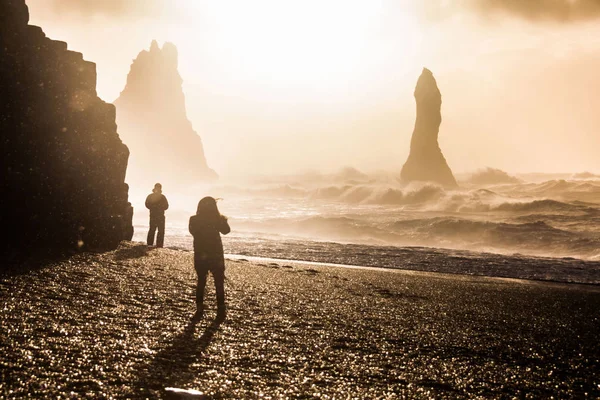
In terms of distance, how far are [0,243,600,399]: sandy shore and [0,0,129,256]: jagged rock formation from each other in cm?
215

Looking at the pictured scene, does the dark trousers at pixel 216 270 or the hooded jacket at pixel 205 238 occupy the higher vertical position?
the hooded jacket at pixel 205 238

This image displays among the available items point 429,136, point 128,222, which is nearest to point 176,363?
point 128,222

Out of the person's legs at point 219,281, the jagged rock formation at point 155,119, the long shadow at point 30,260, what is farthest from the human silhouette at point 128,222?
the jagged rock formation at point 155,119

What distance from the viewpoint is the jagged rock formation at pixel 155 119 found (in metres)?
161

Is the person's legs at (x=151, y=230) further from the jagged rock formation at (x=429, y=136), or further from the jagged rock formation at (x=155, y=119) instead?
the jagged rock formation at (x=155, y=119)

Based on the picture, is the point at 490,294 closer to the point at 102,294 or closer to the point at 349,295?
the point at 349,295

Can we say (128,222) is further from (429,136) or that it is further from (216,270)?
(429,136)

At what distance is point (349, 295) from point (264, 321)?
189 inches

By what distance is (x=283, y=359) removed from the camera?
293 inches

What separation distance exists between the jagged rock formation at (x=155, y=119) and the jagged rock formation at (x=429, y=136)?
281ft

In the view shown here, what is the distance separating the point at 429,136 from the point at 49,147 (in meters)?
102

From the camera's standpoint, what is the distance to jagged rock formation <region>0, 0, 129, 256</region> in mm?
15102

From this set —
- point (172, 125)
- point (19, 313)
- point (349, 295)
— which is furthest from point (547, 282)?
point (172, 125)

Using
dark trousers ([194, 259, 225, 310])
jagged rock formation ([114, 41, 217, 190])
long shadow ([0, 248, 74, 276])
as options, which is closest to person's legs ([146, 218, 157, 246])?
long shadow ([0, 248, 74, 276])
